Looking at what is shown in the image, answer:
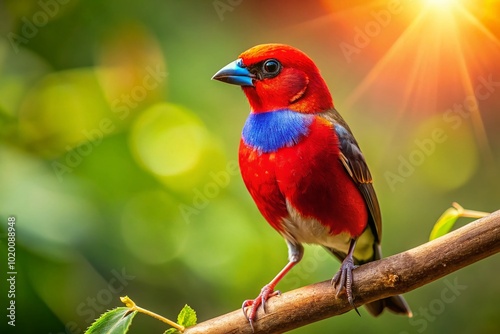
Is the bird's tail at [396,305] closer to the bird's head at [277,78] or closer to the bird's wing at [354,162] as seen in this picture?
the bird's wing at [354,162]

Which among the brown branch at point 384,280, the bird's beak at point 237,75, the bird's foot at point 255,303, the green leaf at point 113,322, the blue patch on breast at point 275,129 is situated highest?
the bird's beak at point 237,75

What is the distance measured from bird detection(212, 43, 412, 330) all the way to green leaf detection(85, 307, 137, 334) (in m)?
0.64

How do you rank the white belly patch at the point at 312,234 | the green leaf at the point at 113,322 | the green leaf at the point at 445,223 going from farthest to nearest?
the white belly patch at the point at 312,234, the green leaf at the point at 445,223, the green leaf at the point at 113,322

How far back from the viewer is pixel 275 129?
2.93 m

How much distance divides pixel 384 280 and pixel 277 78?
1.00 m

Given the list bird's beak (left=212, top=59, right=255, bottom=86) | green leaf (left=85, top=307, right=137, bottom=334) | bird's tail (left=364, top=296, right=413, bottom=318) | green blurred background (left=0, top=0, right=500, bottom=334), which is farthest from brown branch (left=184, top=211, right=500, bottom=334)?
green blurred background (left=0, top=0, right=500, bottom=334)

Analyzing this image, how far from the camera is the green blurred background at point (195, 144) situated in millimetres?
3734

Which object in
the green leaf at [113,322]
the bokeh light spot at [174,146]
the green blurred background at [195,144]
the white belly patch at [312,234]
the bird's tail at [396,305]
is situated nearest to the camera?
the green leaf at [113,322]

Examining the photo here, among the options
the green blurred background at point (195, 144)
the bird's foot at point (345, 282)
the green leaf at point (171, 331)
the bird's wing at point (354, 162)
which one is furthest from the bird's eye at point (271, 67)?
the green leaf at point (171, 331)

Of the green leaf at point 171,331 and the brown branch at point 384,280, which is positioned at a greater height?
the green leaf at point 171,331

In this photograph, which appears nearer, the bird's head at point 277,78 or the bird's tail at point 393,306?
the bird's head at point 277,78

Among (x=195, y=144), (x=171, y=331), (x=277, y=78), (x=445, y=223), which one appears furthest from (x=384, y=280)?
(x=195, y=144)

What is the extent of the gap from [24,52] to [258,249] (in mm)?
1832

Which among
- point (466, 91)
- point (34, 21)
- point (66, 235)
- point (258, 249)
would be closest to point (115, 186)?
point (66, 235)
